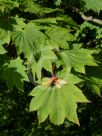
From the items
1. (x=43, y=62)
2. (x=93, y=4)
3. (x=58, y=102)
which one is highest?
(x=93, y=4)

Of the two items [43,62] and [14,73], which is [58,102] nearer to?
[43,62]

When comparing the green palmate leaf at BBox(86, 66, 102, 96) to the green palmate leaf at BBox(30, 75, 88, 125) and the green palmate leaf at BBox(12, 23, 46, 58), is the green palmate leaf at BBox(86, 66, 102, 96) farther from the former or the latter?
the green palmate leaf at BBox(12, 23, 46, 58)

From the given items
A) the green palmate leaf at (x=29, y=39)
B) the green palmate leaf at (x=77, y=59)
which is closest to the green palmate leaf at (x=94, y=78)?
the green palmate leaf at (x=77, y=59)

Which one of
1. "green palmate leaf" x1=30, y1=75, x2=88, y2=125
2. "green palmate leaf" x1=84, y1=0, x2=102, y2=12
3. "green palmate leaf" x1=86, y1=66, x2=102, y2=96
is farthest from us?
"green palmate leaf" x1=84, y1=0, x2=102, y2=12

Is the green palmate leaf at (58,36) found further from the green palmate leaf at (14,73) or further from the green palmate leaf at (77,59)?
the green palmate leaf at (14,73)

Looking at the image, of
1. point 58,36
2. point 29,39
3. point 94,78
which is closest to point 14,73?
point 29,39

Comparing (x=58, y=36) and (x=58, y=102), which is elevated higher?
(x=58, y=36)

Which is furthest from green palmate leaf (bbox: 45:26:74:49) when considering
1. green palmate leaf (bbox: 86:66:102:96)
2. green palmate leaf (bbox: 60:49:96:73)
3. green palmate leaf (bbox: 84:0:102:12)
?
green palmate leaf (bbox: 84:0:102:12)
